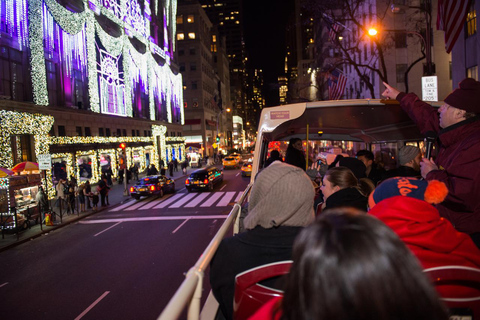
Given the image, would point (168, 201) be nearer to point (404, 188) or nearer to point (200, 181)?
point (200, 181)

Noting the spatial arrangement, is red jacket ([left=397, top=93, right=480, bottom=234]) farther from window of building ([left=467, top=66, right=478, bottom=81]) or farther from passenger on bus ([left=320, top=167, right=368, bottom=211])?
window of building ([left=467, top=66, right=478, bottom=81])

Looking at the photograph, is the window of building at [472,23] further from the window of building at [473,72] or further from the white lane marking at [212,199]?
the white lane marking at [212,199]

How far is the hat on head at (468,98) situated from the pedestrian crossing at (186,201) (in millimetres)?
16170

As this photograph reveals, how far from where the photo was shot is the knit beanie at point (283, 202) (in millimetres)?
2332

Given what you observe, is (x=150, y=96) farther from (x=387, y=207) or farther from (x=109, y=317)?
(x=387, y=207)

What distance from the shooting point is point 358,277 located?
3.16 feet

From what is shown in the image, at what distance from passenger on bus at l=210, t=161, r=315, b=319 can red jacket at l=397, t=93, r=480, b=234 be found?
102 cm

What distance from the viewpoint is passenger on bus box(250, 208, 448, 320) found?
96 centimetres

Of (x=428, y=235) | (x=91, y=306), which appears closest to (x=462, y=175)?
(x=428, y=235)

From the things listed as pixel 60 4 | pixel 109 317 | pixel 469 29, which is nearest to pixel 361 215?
pixel 109 317

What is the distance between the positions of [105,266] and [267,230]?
8.41m

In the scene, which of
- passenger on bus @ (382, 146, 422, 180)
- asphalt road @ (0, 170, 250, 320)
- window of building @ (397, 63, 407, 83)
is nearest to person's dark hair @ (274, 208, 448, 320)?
passenger on bus @ (382, 146, 422, 180)

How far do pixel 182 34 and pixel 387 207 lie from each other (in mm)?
84176

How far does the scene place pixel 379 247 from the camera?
39.5 inches
